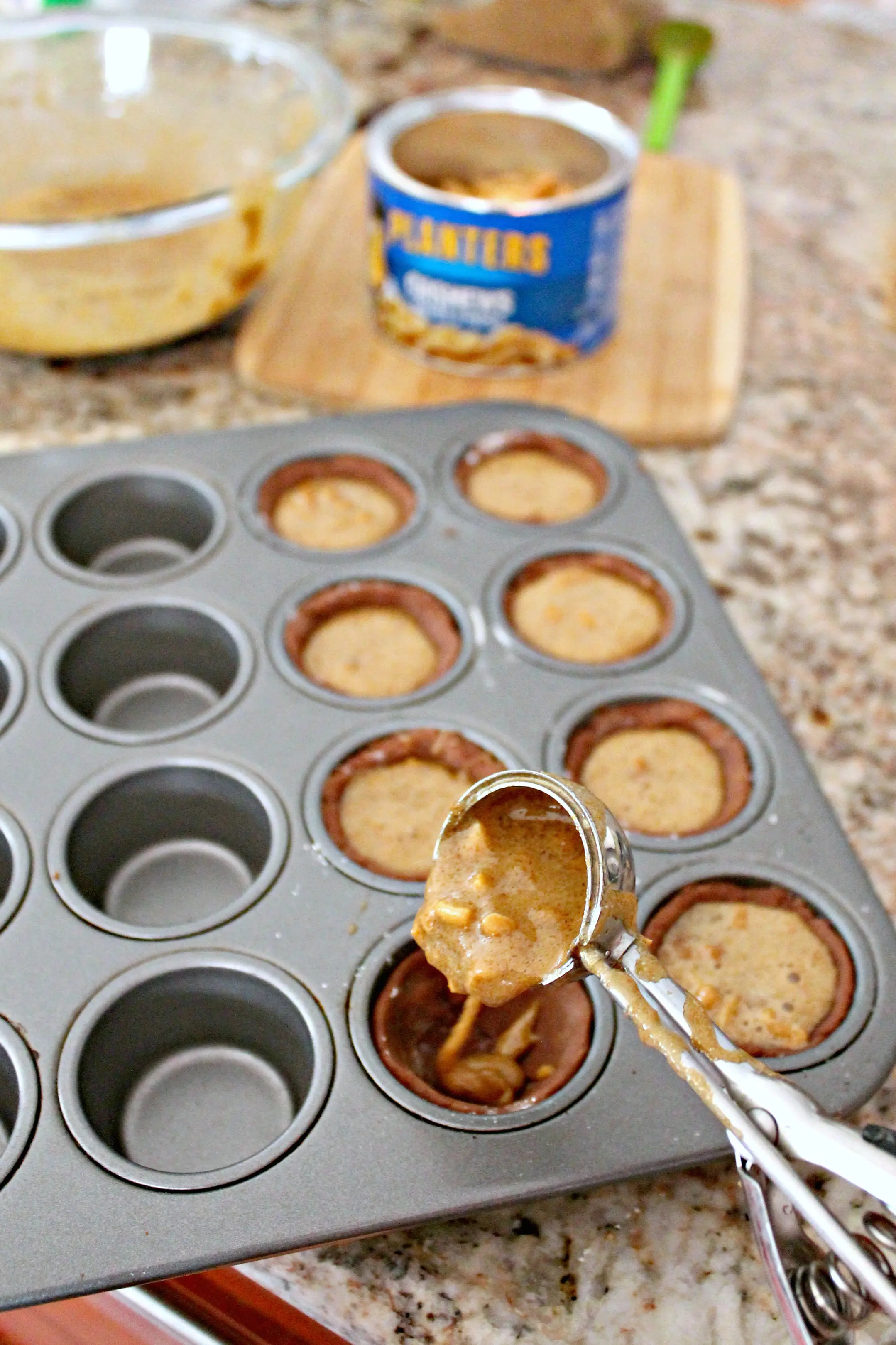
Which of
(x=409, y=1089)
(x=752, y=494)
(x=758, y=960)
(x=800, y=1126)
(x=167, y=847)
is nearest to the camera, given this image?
(x=800, y=1126)

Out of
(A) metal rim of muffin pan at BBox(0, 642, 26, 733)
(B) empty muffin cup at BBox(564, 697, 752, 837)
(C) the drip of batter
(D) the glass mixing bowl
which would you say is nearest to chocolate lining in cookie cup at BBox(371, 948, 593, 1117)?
(C) the drip of batter

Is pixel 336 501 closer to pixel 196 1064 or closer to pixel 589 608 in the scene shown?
pixel 589 608

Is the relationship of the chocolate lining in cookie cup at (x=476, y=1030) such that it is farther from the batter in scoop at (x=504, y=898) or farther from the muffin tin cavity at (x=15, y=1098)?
the muffin tin cavity at (x=15, y=1098)

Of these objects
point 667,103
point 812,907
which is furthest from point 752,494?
point 667,103

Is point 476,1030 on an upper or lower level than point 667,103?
lower

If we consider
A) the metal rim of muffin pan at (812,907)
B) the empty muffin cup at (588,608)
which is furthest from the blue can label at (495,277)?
the metal rim of muffin pan at (812,907)

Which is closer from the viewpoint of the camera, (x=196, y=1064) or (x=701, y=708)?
(x=196, y=1064)

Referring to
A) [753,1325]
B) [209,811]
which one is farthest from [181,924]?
[753,1325]

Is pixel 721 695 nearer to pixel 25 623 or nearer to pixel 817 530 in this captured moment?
pixel 817 530
